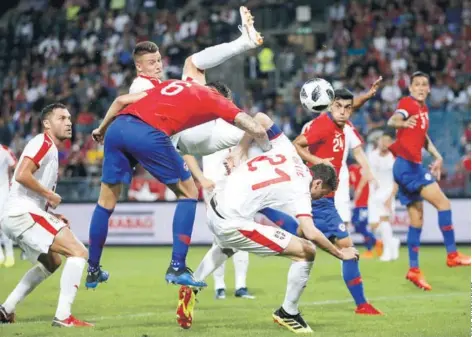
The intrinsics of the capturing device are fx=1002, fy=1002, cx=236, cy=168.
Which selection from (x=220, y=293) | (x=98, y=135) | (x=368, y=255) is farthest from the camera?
(x=368, y=255)

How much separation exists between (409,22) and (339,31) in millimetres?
1998

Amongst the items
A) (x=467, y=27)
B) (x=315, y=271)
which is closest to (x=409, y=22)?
(x=467, y=27)

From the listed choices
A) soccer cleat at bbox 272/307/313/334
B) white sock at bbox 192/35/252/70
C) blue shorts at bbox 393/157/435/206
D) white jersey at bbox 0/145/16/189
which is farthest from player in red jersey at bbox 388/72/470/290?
white jersey at bbox 0/145/16/189

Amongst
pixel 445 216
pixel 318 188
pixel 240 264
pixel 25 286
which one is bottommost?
pixel 240 264

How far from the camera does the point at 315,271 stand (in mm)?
15359

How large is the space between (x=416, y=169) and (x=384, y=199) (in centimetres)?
436

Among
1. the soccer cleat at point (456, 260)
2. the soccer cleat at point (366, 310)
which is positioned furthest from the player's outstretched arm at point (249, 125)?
the soccer cleat at point (456, 260)

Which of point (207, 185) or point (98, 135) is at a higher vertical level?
point (98, 135)

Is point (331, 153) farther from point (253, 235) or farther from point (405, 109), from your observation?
point (253, 235)

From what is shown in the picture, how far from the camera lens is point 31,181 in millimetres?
9305

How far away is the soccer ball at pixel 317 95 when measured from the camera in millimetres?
10594

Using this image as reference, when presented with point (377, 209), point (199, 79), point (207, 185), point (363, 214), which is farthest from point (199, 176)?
point (363, 214)

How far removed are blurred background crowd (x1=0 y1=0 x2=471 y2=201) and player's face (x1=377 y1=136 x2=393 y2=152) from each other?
2.14 meters

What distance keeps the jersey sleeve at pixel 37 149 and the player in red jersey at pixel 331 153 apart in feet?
9.39
